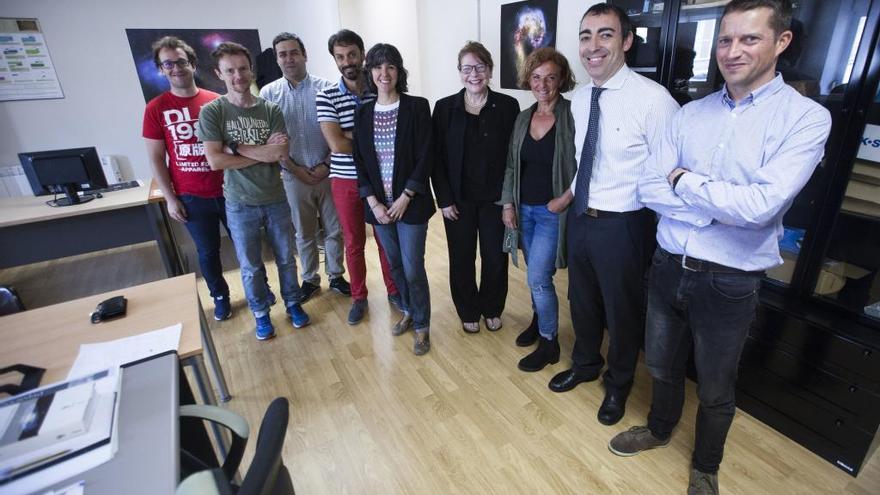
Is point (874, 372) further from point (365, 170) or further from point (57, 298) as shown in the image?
point (57, 298)

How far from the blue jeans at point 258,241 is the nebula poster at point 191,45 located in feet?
8.55

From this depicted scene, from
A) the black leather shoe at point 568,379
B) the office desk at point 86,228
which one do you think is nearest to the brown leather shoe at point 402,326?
the black leather shoe at point 568,379

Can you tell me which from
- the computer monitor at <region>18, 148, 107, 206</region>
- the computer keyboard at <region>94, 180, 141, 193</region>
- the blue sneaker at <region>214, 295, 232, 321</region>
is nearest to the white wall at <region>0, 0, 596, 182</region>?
the computer keyboard at <region>94, 180, 141, 193</region>

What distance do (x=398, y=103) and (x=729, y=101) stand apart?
4.57 ft

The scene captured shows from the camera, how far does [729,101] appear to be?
4.32 feet

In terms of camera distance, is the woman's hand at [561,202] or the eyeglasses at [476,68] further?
the eyeglasses at [476,68]

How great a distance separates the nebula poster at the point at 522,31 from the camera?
124 inches

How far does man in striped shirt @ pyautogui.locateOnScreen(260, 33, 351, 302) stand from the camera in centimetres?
278

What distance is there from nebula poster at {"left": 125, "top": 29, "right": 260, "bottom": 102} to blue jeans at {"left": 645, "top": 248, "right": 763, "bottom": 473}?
4.50 meters

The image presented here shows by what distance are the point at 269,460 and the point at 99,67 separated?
16.7 feet

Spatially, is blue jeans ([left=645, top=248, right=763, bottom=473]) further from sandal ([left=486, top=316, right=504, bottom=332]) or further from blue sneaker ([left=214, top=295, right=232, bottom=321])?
blue sneaker ([left=214, top=295, right=232, bottom=321])

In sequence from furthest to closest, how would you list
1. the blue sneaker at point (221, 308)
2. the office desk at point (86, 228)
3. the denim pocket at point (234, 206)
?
the office desk at point (86, 228) → the blue sneaker at point (221, 308) → the denim pocket at point (234, 206)

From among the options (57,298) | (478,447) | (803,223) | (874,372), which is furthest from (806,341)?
(57,298)

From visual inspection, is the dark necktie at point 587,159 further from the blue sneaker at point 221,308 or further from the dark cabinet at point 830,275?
the blue sneaker at point 221,308
